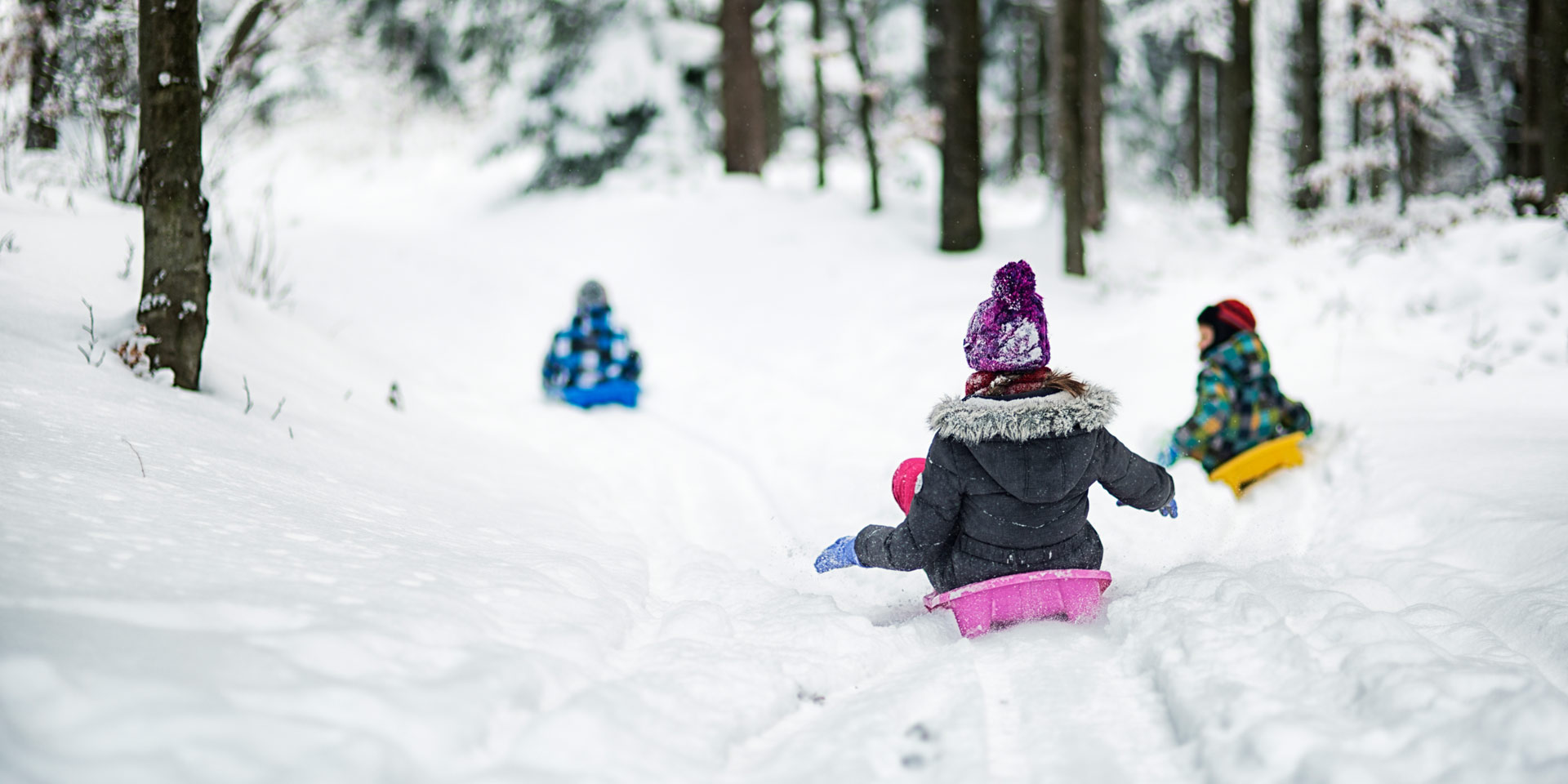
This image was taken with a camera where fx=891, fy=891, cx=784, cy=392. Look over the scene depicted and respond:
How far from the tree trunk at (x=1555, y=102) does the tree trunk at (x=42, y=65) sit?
12517mm

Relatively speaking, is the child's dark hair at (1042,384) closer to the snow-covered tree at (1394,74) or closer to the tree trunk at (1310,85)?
the snow-covered tree at (1394,74)

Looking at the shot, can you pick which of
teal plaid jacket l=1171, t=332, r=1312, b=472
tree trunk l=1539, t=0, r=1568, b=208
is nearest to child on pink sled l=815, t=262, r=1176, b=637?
teal plaid jacket l=1171, t=332, r=1312, b=472

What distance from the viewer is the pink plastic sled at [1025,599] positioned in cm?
296

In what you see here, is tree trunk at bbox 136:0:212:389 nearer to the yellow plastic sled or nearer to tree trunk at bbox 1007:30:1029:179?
the yellow plastic sled

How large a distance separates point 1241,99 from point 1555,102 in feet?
22.9

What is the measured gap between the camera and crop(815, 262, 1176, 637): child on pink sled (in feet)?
9.43

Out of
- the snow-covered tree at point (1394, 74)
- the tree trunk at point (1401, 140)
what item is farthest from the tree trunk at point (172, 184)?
the snow-covered tree at point (1394, 74)

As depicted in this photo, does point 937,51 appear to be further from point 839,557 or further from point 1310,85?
point 839,557

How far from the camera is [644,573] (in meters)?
3.56

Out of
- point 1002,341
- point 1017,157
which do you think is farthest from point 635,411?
point 1017,157

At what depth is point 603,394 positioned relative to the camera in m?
7.44

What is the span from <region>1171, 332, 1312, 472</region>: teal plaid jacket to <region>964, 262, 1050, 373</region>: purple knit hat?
2515 mm

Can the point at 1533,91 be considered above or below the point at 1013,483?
above

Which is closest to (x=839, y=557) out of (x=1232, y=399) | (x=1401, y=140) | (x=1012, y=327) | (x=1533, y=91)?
(x=1012, y=327)
